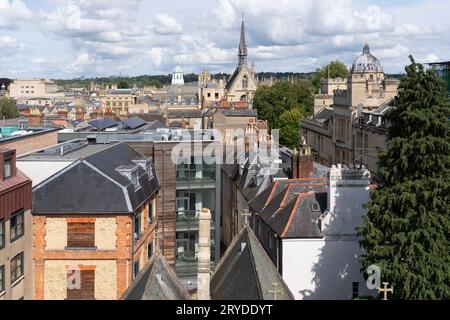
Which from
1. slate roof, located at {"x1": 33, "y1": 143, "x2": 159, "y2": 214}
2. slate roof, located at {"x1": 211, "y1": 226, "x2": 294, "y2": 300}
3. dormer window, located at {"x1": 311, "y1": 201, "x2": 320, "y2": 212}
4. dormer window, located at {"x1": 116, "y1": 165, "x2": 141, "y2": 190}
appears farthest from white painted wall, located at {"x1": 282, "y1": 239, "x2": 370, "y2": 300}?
dormer window, located at {"x1": 116, "y1": 165, "x2": 141, "y2": 190}

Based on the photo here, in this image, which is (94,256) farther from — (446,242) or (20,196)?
(446,242)

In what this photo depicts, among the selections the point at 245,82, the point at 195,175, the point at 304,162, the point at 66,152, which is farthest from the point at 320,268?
the point at 245,82

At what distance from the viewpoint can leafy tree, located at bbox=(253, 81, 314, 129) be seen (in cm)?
9819

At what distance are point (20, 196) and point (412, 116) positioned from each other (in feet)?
52.0

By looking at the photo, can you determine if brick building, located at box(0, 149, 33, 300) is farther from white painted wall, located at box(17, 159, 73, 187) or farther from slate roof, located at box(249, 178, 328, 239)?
slate roof, located at box(249, 178, 328, 239)

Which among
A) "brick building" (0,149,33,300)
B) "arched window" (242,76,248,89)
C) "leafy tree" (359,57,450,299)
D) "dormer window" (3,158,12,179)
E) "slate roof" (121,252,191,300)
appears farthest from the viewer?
"arched window" (242,76,248,89)

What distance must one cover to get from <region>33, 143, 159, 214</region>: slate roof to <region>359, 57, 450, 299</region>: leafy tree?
→ 1100 centimetres

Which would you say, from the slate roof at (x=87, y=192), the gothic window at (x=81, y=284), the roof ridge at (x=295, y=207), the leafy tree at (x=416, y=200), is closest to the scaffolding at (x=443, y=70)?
the roof ridge at (x=295, y=207)

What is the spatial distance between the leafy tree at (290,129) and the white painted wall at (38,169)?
55144mm

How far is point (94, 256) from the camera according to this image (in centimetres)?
2666

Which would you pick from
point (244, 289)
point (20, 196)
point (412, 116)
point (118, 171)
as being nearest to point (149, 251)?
point (118, 171)

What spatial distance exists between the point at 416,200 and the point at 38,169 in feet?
55.4

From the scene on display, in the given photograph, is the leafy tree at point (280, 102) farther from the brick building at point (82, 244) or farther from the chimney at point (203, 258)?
the chimney at point (203, 258)

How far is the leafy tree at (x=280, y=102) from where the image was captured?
98.2 m
